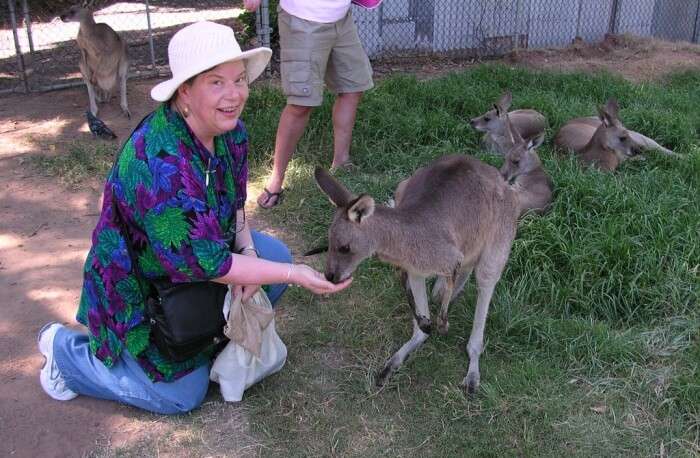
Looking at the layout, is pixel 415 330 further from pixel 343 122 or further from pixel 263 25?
pixel 263 25

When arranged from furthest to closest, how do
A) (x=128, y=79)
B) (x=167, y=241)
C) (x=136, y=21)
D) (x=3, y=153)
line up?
(x=136, y=21)
(x=128, y=79)
(x=3, y=153)
(x=167, y=241)

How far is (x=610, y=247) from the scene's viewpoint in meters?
3.46

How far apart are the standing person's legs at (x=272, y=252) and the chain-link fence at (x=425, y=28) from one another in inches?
153

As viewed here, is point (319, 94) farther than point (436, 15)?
No

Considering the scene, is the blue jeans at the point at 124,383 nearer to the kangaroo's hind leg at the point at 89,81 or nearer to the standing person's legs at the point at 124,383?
the standing person's legs at the point at 124,383

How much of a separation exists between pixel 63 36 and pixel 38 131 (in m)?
4.38

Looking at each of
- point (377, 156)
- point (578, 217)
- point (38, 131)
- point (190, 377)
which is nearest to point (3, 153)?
point (38, 131)

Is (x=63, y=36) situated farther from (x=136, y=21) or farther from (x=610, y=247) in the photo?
(x=610, y=247)

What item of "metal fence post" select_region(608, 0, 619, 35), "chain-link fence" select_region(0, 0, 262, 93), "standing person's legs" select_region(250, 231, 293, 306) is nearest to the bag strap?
"standing person's legs" select_region(250, 231, 293, 306)

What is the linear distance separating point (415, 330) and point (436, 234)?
0.48 m

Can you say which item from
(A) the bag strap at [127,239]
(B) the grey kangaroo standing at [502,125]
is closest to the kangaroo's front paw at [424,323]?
(A) the bag strap at [127,239]

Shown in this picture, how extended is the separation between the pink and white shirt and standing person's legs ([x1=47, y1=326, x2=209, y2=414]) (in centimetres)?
239

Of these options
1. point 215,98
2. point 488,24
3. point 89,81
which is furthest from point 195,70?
point 488,24

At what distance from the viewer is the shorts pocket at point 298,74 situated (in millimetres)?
4215
